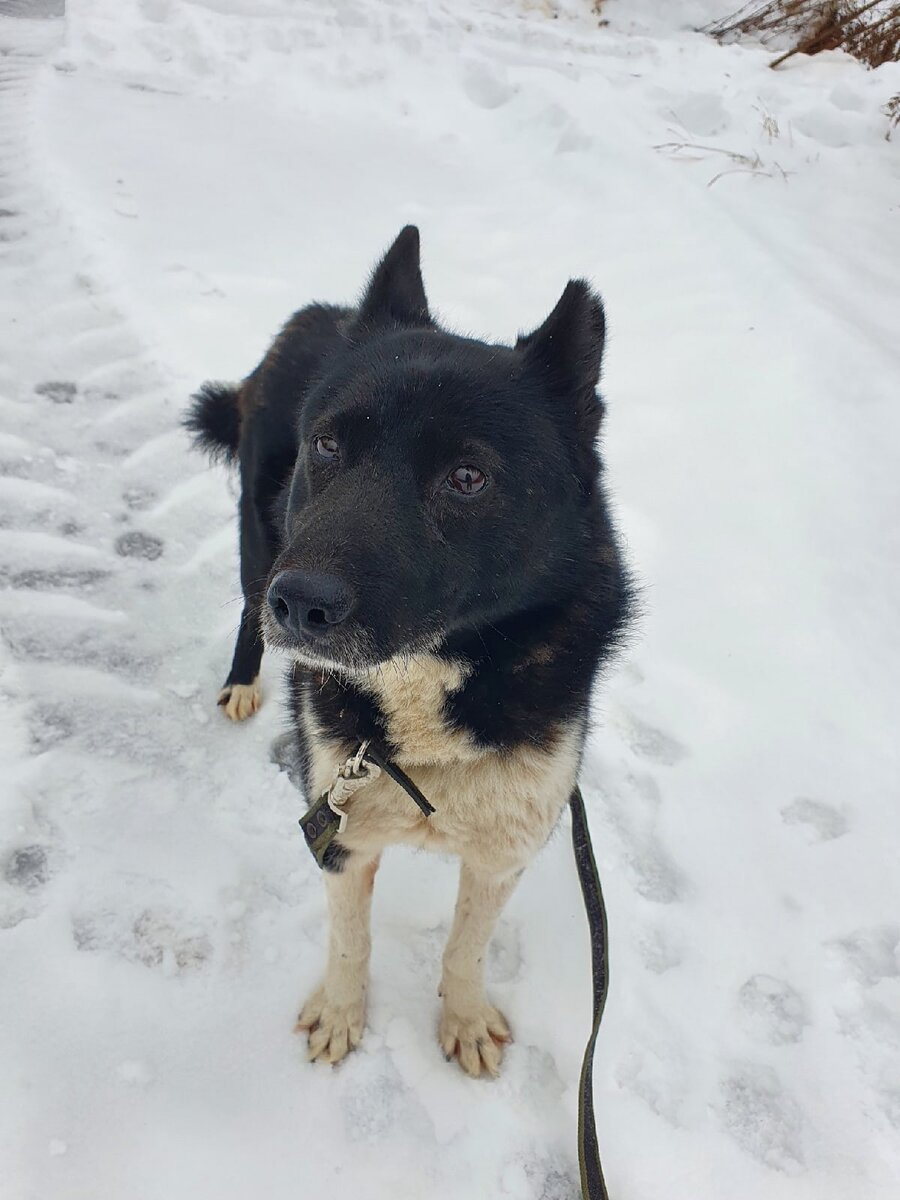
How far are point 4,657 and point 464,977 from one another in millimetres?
1934

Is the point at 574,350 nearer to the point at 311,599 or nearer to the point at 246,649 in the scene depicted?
the point at 311,599

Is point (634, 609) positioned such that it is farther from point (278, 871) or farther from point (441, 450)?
point (278, 871)

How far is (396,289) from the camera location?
6.79ft

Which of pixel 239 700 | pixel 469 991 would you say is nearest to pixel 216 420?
pixel 239 700

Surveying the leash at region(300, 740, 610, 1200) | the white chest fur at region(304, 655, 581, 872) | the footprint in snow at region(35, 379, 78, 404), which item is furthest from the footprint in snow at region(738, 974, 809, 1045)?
the footprint in snow at region(35, 379, 78, 404)

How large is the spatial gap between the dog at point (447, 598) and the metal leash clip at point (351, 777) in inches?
1.6

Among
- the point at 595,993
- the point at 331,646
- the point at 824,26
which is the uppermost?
the point at 824,26

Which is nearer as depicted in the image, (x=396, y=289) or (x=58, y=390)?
(x=396, y=289)

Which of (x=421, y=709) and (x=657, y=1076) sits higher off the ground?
(x=421, y=709)

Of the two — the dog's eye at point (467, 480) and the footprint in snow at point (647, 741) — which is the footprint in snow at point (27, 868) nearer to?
the dog's eye at point (467, 480)

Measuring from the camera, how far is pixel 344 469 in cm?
169

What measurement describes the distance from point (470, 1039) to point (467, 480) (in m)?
1.50

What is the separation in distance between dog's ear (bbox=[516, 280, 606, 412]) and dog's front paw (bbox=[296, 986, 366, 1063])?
5.44ft

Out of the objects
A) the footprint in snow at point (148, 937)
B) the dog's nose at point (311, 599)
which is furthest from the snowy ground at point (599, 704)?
the dog's nose at point (311, 599)
